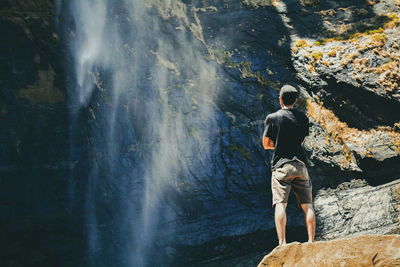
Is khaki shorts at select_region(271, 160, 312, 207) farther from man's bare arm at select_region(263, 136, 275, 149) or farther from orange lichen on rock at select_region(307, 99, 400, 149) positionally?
orange lichen on rock at select_region(307, 99, 400, 149)

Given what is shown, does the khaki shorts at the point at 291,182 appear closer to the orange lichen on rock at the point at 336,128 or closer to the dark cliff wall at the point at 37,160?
the orange lichen on rock at the point at 336,128

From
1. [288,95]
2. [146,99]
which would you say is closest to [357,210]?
[288,95]

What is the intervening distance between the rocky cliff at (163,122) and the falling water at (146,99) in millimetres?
23

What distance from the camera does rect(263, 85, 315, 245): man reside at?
10.9 feet

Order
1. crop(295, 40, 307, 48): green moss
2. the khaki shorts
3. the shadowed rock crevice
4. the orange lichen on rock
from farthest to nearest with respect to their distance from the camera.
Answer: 1. crop(295, 40, 307, 48): green moss
2. the orange lichen on rock
3. the shadowed rock crevice
4. the khaki shorts

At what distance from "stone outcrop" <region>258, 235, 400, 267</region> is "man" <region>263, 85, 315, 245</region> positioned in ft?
1.84

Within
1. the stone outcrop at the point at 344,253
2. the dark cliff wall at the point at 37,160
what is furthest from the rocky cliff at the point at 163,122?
the stone outcrop at the point at 344,253

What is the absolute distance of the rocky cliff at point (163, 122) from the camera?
6.22 m

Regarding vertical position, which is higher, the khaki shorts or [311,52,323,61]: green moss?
[311,52,323,61]: green moss

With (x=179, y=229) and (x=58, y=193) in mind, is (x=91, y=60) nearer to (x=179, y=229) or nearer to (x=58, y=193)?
(x=58, y=193)

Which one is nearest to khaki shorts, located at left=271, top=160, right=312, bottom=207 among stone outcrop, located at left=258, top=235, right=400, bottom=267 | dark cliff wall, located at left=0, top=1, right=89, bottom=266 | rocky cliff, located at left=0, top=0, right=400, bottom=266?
stone outcrop, located at left=258, top=235, right=400, bottom=267

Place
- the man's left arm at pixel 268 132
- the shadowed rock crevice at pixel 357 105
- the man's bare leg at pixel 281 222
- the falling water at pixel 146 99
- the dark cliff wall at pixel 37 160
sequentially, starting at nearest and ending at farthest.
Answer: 1. the man's bare leg at pixel 281 222
2. the man's left arm at pixel 268 132
3. the shadowed rock crevice at pixel 357 105
4. the falling water at pixel 146 99
5. the dark cliff wall at pixel 37 160

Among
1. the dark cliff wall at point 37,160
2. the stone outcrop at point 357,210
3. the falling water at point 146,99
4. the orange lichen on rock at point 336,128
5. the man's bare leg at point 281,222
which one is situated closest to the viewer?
the man's bare leg at point 281,222

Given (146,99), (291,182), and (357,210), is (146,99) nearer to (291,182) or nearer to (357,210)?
(291,182)
